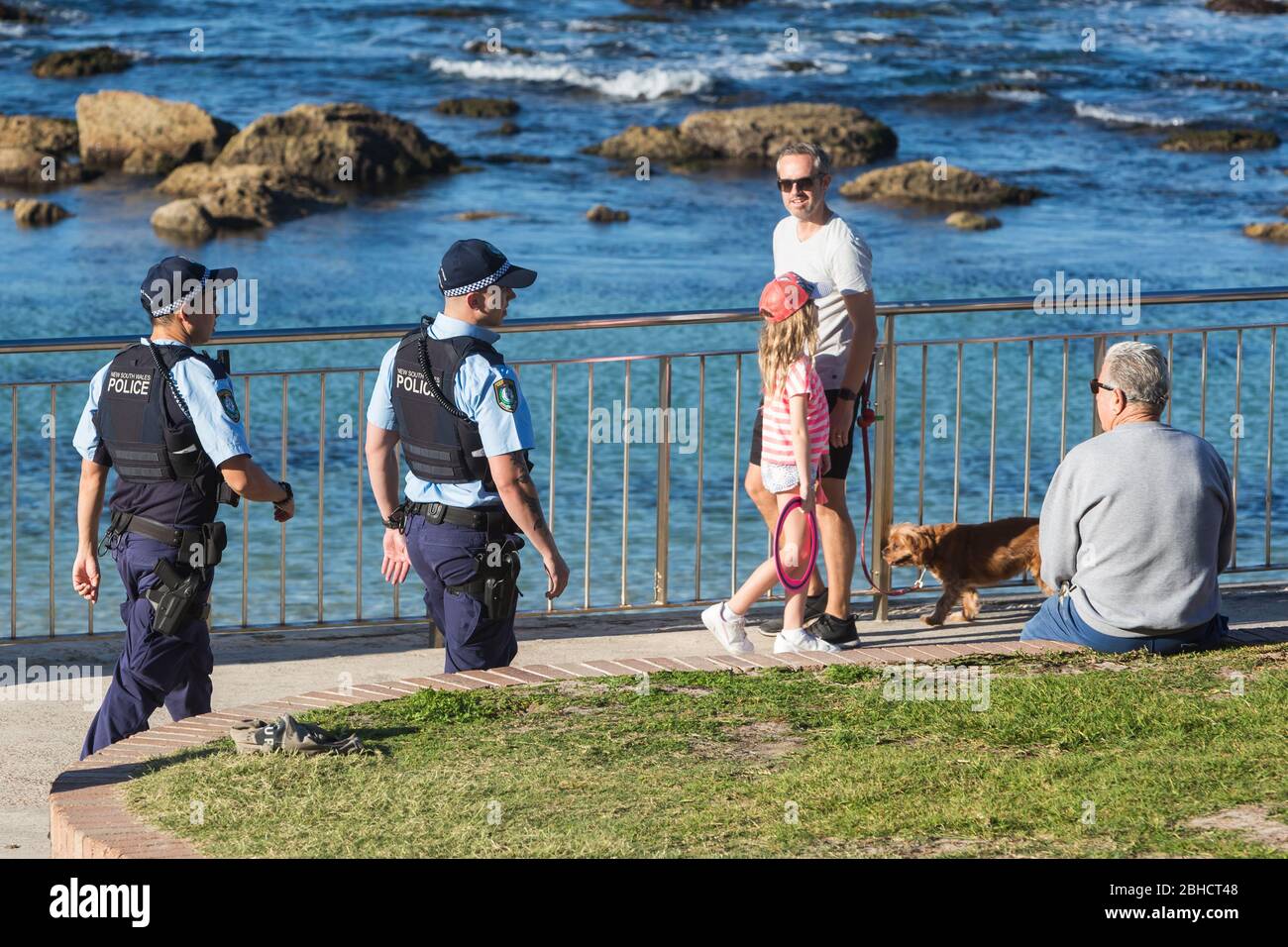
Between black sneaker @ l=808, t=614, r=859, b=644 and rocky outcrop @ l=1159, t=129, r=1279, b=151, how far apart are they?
2879cm

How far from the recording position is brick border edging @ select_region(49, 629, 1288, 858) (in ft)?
17.8

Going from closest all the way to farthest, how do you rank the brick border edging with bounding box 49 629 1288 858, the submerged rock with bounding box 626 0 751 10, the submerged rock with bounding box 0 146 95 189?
1. the brick border edging with bounding box 49 629 1288 858
2. the submerged rock with bounding box 0 146 95 189
3. the submerged rock with bounding box 626 0 751 10

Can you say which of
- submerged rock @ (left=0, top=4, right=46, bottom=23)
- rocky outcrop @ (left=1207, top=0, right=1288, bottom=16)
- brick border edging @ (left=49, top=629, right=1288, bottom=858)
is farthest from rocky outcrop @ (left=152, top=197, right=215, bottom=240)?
rocky outcrop @ (left=1207, top=0, right=1288, bottom=16)

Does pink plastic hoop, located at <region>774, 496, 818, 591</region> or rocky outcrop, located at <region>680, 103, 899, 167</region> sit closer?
pink plastic hoop, located at <region>774, 496, 818, 591</region>

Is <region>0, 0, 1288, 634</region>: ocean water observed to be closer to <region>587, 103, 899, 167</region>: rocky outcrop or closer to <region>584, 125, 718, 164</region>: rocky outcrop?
<region>587, 103, 899, 167</region>: rocky outcrop

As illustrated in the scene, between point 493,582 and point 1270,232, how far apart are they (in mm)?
22549

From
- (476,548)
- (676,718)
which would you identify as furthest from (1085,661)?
(476,548)

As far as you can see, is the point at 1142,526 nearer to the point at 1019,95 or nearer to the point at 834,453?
the point at 834,453

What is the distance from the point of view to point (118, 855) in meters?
5.24

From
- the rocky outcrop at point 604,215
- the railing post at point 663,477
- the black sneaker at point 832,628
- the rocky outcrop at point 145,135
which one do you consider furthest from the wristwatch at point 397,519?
the rocky outcrop at point 145,135

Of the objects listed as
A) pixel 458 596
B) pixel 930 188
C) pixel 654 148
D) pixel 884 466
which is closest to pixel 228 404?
pixel 458 596

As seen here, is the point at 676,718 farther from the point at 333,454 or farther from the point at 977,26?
the point at 977,26

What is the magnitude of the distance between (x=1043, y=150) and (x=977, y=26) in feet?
50.3

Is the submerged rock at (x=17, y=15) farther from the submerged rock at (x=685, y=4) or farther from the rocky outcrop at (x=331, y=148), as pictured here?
the rocky outcrop at (x=331, y=148)
